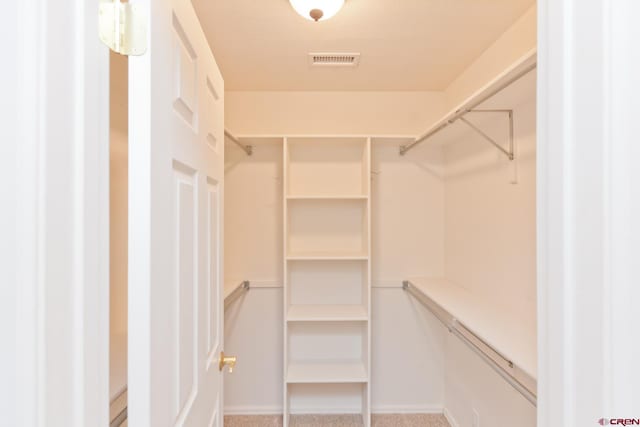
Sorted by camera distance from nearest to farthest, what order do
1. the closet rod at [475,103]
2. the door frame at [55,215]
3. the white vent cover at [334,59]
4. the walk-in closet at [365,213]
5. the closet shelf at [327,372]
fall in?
the door frame at [55,215]
the closet rod at [475,103]
the walk-in closet at [365,213]
the white vent cover at [334,59]
the closet shelf at [327,372]

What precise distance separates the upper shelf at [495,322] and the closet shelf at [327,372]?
0.73 metres

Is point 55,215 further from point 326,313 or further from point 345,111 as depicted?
point 345,111

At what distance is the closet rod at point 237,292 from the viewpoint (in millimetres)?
2006

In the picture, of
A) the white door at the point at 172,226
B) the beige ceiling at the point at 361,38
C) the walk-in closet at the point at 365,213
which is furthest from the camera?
the beige ceiling at the point at 361,38

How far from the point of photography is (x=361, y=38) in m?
1.78

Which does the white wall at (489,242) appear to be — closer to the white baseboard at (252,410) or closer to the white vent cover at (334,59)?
the white vent cover at (334,59)

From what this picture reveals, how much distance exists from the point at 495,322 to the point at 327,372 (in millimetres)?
1234

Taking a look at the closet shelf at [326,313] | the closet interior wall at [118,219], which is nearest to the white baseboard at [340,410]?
the closet shelf at [326,313]

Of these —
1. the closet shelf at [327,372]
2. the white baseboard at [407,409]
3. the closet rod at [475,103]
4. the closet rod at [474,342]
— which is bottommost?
the white baseboard at [407,409]

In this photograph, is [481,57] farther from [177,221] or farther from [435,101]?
[177,221]

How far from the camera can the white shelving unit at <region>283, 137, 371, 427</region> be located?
8.11ft
